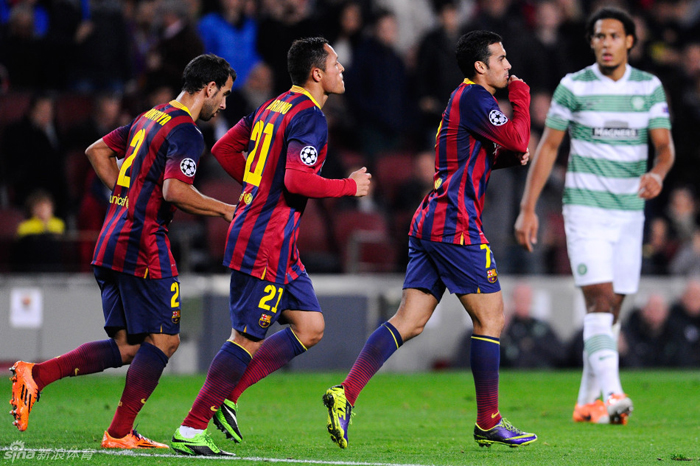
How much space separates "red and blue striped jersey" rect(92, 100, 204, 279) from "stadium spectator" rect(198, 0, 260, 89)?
290 inches

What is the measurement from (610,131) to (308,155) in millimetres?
2872

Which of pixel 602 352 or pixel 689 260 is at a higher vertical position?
pixel 689 260

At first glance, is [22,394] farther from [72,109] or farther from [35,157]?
[72,109]

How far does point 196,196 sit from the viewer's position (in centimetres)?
509

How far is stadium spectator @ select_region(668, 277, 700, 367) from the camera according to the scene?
12344 millimetres

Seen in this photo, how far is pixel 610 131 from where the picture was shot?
700cm

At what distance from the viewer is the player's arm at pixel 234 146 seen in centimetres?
549

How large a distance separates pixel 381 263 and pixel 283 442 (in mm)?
6346

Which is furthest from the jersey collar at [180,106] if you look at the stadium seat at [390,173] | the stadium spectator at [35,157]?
the stadium seat at [390,173]

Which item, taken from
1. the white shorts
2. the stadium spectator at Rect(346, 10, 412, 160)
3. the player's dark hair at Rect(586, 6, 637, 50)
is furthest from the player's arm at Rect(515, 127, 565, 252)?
the stadium spectator at Rect(346, 10, 412, 160)

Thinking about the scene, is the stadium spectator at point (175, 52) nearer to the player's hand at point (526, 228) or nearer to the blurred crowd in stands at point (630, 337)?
the blurred crowd in stands at point (630, 337)

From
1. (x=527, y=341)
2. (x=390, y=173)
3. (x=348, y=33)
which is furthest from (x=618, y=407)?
(x=348, y=33)

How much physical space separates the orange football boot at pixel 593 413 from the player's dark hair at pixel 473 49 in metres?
2.58

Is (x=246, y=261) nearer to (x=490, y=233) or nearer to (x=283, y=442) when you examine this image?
(x=283, y=442)
